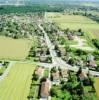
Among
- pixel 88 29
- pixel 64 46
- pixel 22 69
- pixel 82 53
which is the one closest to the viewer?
pixel 22 69

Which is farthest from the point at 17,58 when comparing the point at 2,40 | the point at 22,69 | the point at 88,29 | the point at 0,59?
the point at 88,29

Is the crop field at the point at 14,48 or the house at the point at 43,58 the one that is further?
the crop field at the point at 14,48

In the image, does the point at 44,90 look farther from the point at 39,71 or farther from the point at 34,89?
the point at 39,71

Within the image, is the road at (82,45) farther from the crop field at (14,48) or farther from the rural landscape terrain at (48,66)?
the crop field at (14,48)

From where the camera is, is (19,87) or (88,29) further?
(88,29)

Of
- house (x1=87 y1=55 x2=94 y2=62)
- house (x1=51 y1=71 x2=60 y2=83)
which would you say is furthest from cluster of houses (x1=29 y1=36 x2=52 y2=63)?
house (x1=87 y1=55 x2=94 y2=62)

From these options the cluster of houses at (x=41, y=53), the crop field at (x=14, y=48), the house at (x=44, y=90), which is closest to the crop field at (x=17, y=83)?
the house at (x=44, y=90)

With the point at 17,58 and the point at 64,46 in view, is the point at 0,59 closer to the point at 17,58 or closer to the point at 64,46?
the point at 17,58
